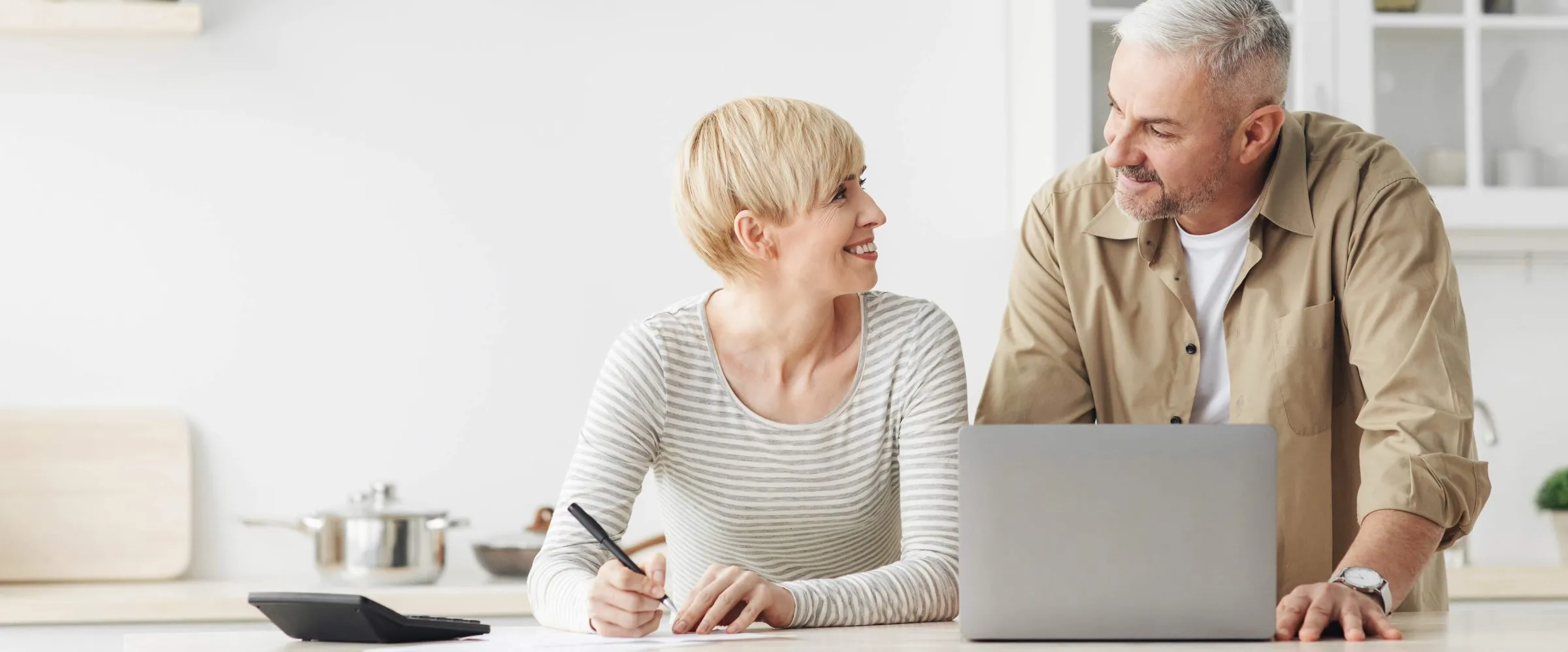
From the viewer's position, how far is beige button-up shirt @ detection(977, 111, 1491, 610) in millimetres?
1579

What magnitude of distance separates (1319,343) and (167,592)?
202 cm

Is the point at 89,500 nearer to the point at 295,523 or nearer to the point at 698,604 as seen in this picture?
the point at 295,523

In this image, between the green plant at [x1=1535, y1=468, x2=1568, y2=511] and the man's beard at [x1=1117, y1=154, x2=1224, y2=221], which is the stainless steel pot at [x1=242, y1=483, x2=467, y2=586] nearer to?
the man's beard at [x1=1117, y1=154, x2=1224, y2=221]

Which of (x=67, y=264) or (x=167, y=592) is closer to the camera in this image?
(x=167, y=592)

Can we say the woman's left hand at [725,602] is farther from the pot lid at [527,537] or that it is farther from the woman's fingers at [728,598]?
the pot lid at [527,537]

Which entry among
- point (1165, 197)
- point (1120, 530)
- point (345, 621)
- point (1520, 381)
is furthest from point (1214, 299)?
point (1520, 381)

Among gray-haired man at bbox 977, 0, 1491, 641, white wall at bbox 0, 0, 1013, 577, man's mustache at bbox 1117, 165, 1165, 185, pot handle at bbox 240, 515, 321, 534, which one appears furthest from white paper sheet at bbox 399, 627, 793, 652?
white wall at bbox 0, 0, 1013, 577

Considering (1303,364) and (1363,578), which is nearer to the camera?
(1363,578)

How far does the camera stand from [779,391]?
1.64m

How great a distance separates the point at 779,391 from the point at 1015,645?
57cm

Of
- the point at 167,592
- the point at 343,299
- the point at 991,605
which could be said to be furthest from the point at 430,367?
the point at 991,605

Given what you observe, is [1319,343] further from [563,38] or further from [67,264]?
[67,264]

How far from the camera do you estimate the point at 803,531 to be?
5.39 feet

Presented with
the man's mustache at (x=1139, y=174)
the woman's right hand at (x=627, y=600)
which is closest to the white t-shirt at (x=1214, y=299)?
the man's mustache at (x=1139, y=174)
